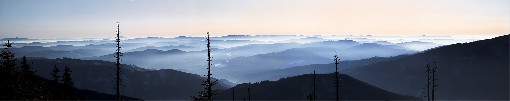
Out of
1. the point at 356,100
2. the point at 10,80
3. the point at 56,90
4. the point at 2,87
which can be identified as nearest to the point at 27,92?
the point at 10,80

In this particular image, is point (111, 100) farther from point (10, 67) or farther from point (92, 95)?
point (10, 67)

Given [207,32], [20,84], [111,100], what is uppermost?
[207,32]

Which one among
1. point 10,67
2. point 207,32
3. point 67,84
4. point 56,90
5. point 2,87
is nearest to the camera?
point 207,32

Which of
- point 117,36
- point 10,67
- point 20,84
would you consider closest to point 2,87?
point 10,67

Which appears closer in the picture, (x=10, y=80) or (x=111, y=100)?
(x=10, y=80)

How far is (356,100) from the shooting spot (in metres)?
199

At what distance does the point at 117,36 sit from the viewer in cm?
4819

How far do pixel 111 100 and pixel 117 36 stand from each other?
158 m

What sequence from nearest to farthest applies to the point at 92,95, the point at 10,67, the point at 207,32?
the point at 207,32 → the point at 10,67 → the point at 92,95

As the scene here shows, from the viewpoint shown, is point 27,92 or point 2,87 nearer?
point 27,92

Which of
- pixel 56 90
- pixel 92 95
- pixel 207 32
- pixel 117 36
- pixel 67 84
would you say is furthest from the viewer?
pixel 92 95

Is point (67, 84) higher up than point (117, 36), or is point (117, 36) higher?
point (117, 36)

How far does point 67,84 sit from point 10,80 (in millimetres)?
33236

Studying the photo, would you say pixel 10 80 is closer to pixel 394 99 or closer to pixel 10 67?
pixel 10 67
